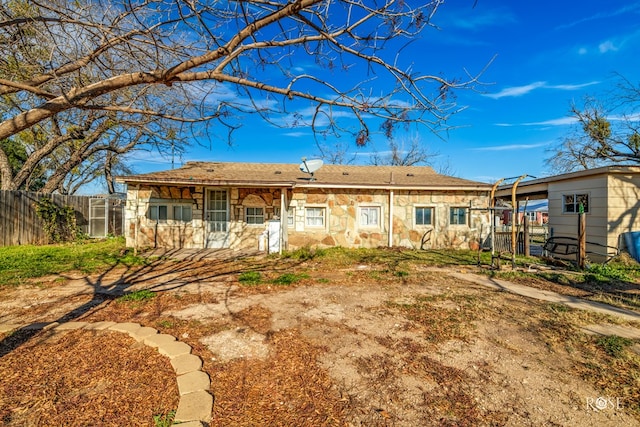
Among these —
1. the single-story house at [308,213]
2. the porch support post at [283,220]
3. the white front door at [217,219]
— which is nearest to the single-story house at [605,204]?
the single-story house at [308,213]

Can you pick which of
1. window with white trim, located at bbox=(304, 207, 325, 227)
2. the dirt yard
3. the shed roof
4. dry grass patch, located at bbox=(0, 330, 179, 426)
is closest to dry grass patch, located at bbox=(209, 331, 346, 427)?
the dirt yard

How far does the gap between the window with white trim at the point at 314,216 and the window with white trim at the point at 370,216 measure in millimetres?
1611

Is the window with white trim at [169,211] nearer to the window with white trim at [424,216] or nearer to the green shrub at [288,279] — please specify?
the green shrub at [288,279]

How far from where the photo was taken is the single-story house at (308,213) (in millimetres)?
11172

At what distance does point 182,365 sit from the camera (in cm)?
289

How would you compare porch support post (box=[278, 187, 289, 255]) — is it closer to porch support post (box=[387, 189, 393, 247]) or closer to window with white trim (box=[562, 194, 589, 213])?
porch support post (box=[387, 189, 393, 247])

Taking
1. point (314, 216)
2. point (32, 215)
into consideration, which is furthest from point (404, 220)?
point (32, 215)

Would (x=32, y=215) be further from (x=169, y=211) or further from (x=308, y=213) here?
(x=308, y=213)

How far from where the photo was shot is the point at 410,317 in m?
4.45

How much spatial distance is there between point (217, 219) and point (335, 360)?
934cm

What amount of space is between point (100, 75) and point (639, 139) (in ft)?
69.8

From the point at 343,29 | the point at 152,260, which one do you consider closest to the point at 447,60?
the point at 343,29

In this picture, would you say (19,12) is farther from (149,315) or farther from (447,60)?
(447,60)

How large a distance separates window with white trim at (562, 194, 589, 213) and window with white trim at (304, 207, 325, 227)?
28.3 ft
